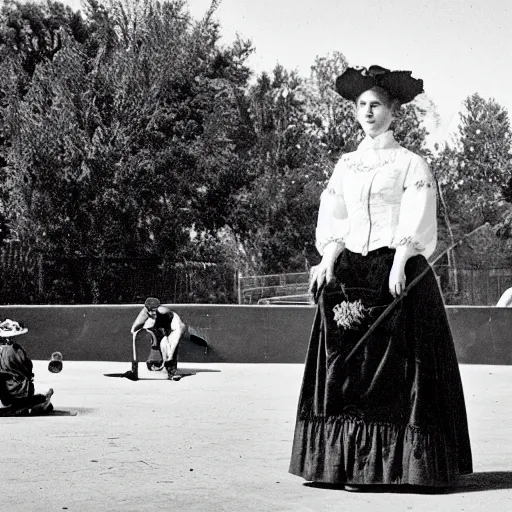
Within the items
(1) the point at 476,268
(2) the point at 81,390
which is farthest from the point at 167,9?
(2) the point at 81,390

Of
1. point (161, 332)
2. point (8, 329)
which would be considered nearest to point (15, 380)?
point (8, 329)

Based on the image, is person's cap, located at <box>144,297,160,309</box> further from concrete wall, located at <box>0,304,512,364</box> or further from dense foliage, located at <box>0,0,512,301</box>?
dense foliage, located at <box>0,0,512,301</box>

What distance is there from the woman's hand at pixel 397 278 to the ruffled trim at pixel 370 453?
27.9 inches

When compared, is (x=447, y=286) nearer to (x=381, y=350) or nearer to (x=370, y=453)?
(x=381, y=350)

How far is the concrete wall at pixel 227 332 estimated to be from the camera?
813 inches

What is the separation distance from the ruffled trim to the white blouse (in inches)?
37.7

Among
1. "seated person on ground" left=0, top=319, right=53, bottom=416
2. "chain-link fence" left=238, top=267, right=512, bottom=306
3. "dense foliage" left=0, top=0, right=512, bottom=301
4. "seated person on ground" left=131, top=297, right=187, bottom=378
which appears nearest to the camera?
"seated person on ground" left=0, top=319, right=53, bottom=416

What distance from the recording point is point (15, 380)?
11.7m

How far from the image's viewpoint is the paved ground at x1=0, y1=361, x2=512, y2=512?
6.64 meters

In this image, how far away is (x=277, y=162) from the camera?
4059 centimetres

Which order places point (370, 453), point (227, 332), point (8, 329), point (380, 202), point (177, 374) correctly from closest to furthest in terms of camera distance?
point (370, 453) < point (380, 202) < point (8, 329) < point (177, 374) < point (227, 332)

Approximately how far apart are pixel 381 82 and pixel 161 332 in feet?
36.9

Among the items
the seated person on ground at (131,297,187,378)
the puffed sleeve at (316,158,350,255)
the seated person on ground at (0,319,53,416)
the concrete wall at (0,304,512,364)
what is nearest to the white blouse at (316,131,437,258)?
the puffed sleeve at (316,158,350,255)

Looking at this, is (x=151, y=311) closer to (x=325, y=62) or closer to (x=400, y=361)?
(x=400, y=361)
